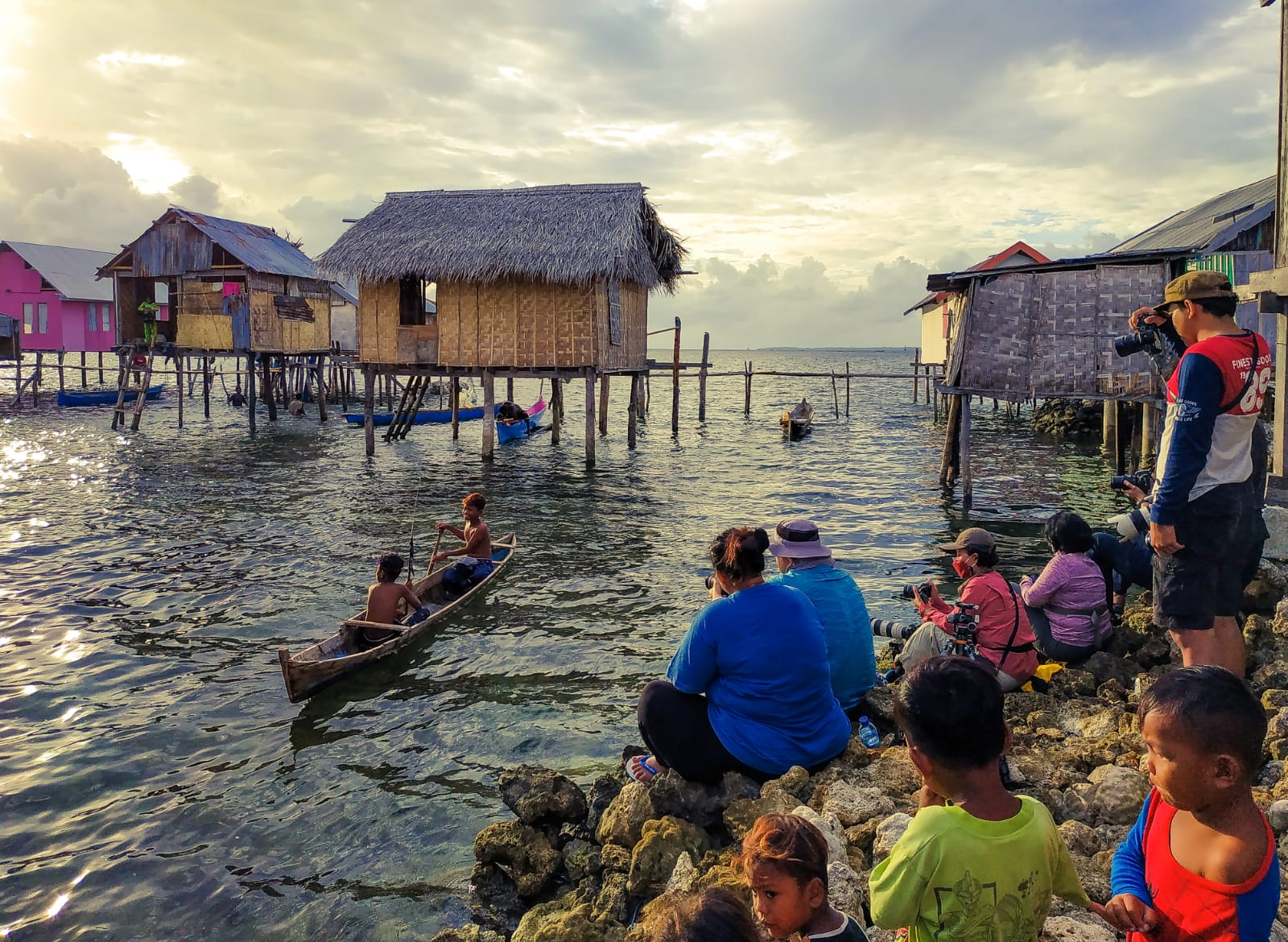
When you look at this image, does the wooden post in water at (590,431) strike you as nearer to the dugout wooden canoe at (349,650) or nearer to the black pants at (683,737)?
the dugout wooden canoe at (349,650)

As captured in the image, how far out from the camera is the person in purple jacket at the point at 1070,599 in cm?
634

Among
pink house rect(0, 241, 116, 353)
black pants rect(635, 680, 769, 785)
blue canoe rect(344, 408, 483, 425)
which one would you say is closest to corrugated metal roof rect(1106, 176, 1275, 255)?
black pants rect(635, 680, 769, 785)

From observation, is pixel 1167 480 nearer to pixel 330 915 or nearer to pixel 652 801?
pixel 652 801

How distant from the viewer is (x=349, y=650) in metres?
8.14

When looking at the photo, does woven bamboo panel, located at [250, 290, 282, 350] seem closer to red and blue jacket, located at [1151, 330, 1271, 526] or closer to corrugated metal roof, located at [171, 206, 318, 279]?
corrugated metal roof, located at [171, 206, 318, 279]

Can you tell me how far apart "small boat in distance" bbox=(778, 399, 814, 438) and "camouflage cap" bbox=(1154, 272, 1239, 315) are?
25.2 metres

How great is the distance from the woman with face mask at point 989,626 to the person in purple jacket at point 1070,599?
41 cm

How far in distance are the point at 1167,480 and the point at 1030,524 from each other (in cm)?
1048

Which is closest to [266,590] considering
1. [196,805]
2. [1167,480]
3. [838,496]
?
[196,805]

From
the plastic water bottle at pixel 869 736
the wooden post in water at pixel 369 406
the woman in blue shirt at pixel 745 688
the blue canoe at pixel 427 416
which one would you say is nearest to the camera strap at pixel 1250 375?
the woman in blue shirt at pixel 745 688

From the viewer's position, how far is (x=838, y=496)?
1789 cm

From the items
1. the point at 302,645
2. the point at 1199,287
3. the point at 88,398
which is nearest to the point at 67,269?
the point at 88,398

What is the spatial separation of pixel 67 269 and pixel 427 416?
2288 centimetres

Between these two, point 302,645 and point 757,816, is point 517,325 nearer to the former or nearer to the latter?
point 302,645
